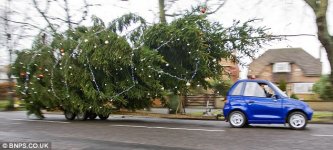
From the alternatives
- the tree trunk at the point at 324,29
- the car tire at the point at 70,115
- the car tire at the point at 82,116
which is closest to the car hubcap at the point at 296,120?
the tree trunk at the point at 324,29

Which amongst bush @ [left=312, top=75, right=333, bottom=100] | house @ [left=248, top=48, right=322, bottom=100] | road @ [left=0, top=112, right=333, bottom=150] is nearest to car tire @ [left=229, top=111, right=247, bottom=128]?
road @ [left=0, top=112, right=333, bottom=150]

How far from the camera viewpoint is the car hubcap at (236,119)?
13.1 meters

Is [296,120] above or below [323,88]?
below

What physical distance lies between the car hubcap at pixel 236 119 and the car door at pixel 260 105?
31 centimetres

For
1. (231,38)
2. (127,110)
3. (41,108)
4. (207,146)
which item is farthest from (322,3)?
(41,108)

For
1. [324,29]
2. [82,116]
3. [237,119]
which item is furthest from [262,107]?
[82,116]

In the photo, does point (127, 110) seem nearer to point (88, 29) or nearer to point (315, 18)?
point (88, 29)

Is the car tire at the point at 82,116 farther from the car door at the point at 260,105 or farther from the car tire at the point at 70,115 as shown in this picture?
the car door at the point at 260,105

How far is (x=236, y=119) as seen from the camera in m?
13.2

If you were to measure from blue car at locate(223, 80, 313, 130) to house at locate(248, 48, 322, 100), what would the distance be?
113 ft

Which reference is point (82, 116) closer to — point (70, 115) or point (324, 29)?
point (70, 115)

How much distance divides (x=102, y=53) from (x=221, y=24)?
16.1 feet

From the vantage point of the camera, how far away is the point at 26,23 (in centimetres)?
2450

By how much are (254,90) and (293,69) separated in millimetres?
37892
